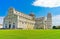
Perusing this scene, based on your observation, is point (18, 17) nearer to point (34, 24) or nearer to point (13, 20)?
point (13, 20)

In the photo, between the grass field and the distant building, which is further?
the distant building

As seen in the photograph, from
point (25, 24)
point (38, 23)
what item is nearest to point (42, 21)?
point (38, 23)

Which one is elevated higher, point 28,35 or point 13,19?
point 13,19

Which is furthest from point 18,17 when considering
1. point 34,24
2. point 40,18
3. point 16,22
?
point 40,18

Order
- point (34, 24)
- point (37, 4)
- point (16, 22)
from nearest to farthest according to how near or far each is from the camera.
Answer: point (37, 4), point (16, 22), point (34, 24)

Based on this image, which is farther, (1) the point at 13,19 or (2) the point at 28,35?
(1) the point at 13,19

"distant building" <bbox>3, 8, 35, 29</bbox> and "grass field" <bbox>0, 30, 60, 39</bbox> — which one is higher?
"distant building" <bbox>3, 8, 35, 29</bbox>

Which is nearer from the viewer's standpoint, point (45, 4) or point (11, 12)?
point (45, 4)

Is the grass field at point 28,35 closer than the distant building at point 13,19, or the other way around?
the grass field at point 28,35

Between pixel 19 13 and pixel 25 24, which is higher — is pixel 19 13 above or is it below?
above

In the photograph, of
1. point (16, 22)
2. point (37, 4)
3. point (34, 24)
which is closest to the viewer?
point (37, 4)

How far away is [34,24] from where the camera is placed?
122 ft

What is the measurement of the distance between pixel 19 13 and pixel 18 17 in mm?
1383

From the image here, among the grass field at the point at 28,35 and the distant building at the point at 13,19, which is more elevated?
the distant building at the point at 13,19
